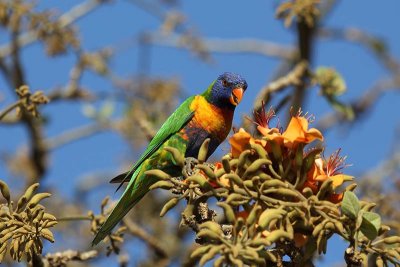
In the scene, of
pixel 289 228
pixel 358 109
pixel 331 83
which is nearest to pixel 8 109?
pixel 289 228

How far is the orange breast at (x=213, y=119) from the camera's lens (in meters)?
3.53

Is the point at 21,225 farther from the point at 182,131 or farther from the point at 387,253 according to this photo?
the point at 182,131

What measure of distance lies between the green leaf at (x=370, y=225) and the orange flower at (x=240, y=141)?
0.38 m

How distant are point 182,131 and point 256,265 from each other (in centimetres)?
207

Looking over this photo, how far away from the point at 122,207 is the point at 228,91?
0.90 meters

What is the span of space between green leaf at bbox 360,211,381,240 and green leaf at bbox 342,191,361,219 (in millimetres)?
23

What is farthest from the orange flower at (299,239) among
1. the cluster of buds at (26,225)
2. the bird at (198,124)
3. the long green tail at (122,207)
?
the bird at (198,124)

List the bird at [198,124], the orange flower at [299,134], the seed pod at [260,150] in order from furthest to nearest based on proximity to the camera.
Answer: the bird at [198,124]
the orange flower at [299,134]
the seed pod at [260,150]

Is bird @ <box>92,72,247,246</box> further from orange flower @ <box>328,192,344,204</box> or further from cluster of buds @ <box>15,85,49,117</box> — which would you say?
orange flower @ <box>328,192,344,204</box>

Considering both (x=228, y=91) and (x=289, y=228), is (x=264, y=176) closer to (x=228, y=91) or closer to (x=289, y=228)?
(x=289, y=228)

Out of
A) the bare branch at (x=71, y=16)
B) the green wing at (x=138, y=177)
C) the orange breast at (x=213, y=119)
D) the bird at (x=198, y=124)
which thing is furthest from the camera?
the bare branch at (x=71, y=16)

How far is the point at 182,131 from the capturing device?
3.54m

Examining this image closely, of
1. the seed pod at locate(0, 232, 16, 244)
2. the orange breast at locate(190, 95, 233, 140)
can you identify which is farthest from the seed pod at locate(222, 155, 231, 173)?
the orange breast at locate(190, 95, 233, 140)

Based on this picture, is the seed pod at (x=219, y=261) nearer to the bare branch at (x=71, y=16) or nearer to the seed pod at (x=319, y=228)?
the seed pod at (x=319, y=228)
